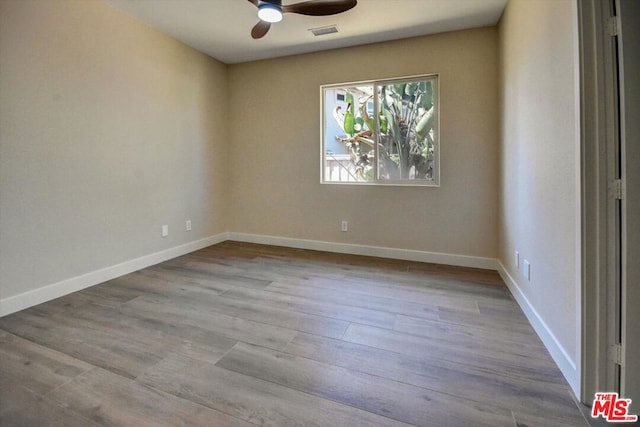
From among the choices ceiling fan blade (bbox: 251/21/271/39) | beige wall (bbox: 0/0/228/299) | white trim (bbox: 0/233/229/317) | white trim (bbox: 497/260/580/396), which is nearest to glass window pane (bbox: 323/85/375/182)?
ceiling fan blade (bbox: 251/21/271/39)

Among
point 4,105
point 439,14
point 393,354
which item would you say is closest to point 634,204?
point 393,354

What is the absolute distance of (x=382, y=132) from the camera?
12.0ft

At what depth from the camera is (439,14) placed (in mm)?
2877

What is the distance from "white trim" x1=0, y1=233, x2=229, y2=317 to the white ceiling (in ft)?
8.14

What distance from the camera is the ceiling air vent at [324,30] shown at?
10.3 feet

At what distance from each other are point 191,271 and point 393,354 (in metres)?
2.29

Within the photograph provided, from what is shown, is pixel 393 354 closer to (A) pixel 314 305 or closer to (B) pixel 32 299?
(A) pixel 314 305

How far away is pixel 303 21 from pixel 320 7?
792mm

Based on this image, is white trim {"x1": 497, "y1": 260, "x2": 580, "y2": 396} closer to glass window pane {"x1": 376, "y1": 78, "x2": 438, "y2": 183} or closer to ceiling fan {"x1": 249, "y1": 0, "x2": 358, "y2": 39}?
glass window pane {"x1": 376, "y1": 78, "x2": 438, "y2": 183}

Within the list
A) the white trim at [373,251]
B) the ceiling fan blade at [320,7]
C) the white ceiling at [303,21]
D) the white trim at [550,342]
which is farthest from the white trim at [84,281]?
the white trim at [550,342]

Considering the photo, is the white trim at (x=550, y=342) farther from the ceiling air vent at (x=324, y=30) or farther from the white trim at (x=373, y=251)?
the ceiling air vent at (x=324, y=30)

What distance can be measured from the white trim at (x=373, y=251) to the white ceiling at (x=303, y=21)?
8.08ft

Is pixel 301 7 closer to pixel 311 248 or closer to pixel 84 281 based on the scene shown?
pixel 311 248

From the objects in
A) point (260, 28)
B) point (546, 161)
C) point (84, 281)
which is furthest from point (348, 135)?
point (84, 281)
